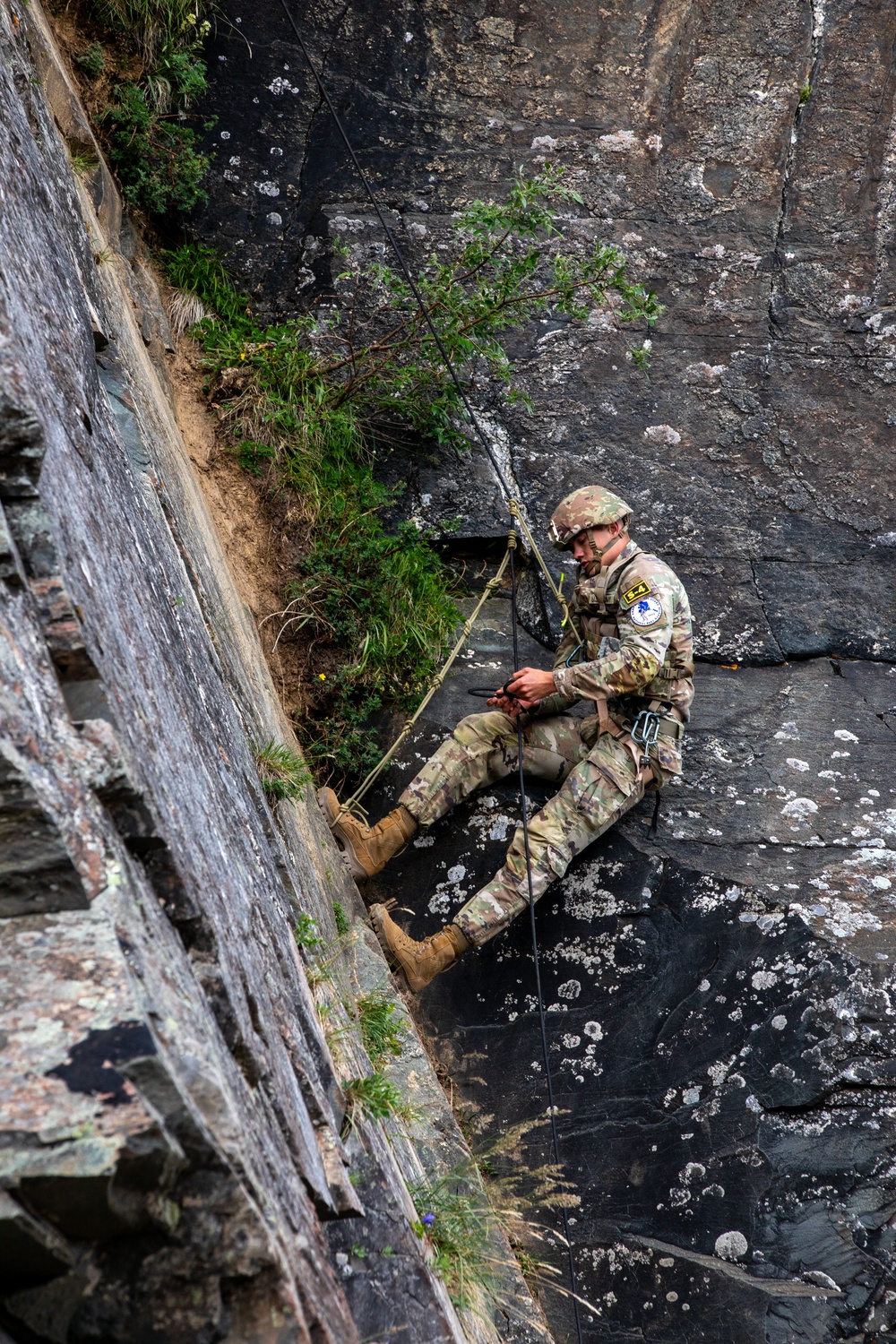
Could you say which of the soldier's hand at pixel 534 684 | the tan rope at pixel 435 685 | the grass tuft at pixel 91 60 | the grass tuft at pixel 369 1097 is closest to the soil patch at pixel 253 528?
the tan rope at pixel 435 685

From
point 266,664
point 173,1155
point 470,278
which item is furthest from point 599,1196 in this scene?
point 470,278

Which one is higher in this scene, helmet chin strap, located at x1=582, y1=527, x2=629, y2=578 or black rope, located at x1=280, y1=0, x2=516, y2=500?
black rope, located at x1=280, y1=0, x2=516, y2=500

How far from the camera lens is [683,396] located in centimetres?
629

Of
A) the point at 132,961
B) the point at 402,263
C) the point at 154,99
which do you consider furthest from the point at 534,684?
the point at 154,99

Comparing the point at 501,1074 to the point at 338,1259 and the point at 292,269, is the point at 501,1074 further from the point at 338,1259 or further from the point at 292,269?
the point at 292,269

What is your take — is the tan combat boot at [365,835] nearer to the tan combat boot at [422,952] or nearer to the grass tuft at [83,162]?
the tan combat boot at [422,952]

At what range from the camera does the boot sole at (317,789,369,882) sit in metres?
4.87

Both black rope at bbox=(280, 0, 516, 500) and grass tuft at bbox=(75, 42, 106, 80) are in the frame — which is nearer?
grass tuft at bbox=(75, 42, 106, 80)

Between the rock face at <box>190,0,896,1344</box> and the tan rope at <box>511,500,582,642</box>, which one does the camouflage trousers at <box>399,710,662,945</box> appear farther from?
the tan rope at <box>511,500,582,642</box>

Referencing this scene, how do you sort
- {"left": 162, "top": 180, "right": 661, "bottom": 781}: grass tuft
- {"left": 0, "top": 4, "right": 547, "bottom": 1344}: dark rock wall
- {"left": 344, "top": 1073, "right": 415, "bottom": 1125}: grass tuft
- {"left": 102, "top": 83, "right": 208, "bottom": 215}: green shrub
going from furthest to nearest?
{"left": 102, "top": 83, "right": 208, "bottom": 215}: green shrub → {"left": 162, "top": 180, "right": 661, "bottom": 781}: grass tuft → {"left": 344, "top": 1073, "right": 415, "bottom": 1125}: grass tuft → {"left": 0, "top": 4, "right": 547, "bottom": 1344}: dark rock wall

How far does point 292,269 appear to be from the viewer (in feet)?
20.3

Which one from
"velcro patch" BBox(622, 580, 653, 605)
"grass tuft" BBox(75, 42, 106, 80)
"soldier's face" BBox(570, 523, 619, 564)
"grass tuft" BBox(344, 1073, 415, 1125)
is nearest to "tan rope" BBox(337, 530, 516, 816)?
"soldier's face" BBox(570, 523, 619, 564)

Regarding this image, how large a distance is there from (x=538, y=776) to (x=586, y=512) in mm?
1276

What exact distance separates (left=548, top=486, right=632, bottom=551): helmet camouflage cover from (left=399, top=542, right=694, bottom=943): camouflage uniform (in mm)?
183
